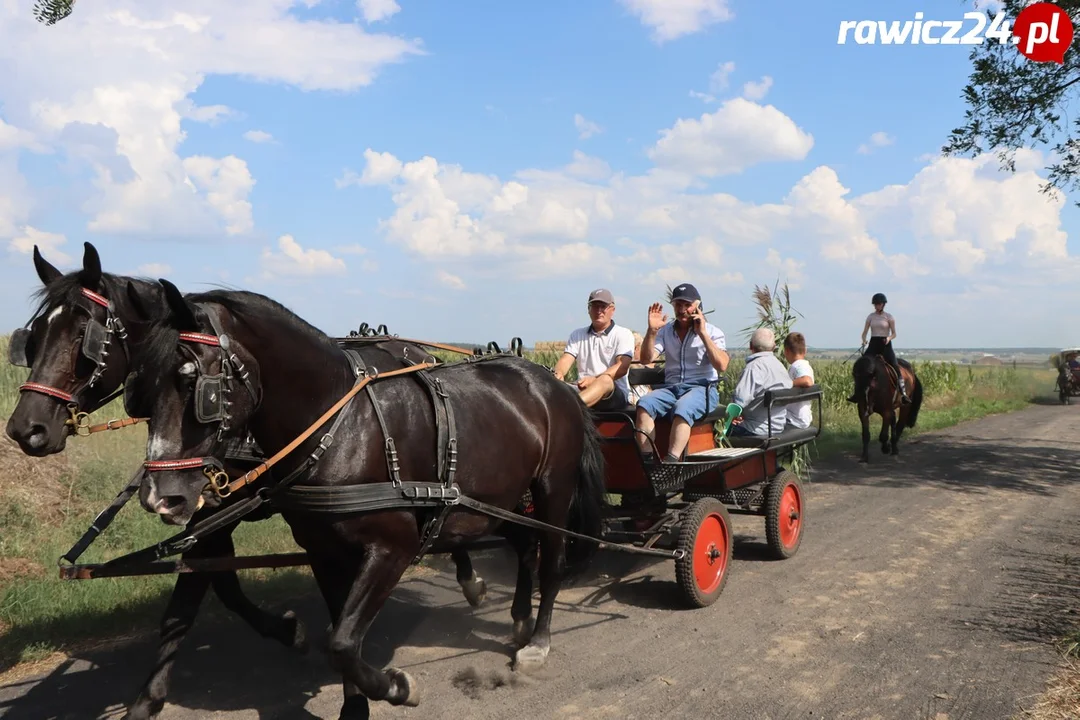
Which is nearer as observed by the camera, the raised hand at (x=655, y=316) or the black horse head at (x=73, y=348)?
the black horse head at (x=73, y=348)

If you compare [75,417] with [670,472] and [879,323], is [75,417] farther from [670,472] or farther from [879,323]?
[879,323]

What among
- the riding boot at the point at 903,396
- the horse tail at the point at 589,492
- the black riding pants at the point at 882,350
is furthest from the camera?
the black riding pants at the point at 882,350

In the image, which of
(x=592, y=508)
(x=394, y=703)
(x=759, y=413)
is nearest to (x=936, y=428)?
(x=759, y=413)

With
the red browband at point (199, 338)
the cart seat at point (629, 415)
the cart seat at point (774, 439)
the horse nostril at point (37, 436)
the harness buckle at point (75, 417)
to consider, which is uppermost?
the red browband at point (199, 338)

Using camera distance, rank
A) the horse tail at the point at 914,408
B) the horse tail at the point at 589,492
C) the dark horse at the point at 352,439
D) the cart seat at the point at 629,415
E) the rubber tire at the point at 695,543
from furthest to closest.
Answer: the horse tail at the point at 914,408 < the cart seat at the point at 629,415 < the rubber tire at the point at 695,543 < the horse tail at the point at 589,492 < the dark horse at the point at 352,439

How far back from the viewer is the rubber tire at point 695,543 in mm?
5543

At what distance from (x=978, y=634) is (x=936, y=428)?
45.7 ft

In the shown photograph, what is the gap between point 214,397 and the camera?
10.1 feet

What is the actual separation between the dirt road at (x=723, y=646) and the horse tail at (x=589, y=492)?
2.09ft

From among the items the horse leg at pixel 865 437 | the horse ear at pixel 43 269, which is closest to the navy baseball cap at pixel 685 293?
the horse ear at pixel 43 269

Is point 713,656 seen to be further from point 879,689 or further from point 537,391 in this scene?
point 537,391

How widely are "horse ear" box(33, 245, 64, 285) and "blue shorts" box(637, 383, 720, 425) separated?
154 inches

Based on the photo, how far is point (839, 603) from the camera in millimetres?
5699

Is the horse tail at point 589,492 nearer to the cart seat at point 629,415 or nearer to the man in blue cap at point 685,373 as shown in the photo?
the cart seat at point 629,415
